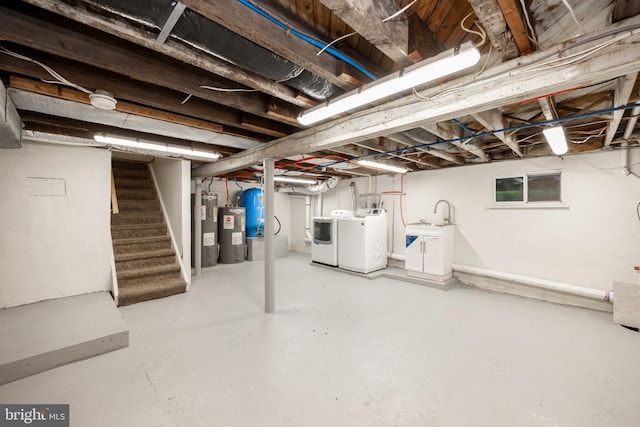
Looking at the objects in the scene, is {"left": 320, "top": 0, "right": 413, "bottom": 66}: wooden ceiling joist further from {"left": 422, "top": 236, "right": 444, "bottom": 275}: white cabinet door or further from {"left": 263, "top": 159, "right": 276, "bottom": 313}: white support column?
{"left": 422, "top": 236, "right": 444, "bottom": 275}: white cabinet door

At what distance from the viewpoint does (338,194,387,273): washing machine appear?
4.89m

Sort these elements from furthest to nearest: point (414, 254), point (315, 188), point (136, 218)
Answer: point (315, 188) < point (414, 254) < point (136, 218)

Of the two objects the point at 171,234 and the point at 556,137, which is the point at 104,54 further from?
the point at 556,137

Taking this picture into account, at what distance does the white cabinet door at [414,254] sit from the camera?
4457 millimetres

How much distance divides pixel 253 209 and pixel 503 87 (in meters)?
5.80

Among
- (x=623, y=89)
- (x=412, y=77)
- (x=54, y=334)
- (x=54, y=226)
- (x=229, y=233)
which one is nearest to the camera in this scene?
(x=412, y=77)

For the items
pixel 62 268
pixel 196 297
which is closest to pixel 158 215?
pixel 62 268

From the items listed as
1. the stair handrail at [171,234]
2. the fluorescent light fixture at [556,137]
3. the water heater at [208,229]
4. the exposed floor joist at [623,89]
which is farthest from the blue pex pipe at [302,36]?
the water heater at [208,229]

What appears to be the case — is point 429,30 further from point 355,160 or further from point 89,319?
point 89,319

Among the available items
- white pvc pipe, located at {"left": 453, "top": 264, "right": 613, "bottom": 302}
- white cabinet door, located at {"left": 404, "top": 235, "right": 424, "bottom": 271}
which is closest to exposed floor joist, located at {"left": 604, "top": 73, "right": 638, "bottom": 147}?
white pvc pipe, located at {"left": 453, "top": 264, "right": 613, "bottom": 302}

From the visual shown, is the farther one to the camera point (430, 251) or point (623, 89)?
point (430, 251)

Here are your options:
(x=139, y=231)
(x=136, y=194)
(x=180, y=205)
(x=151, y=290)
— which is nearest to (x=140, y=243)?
(x=139, y=231)

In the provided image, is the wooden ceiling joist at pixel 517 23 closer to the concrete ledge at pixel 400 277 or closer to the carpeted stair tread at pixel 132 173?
the concrete ledge at pixel 400 277

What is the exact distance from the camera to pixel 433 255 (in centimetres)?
430
